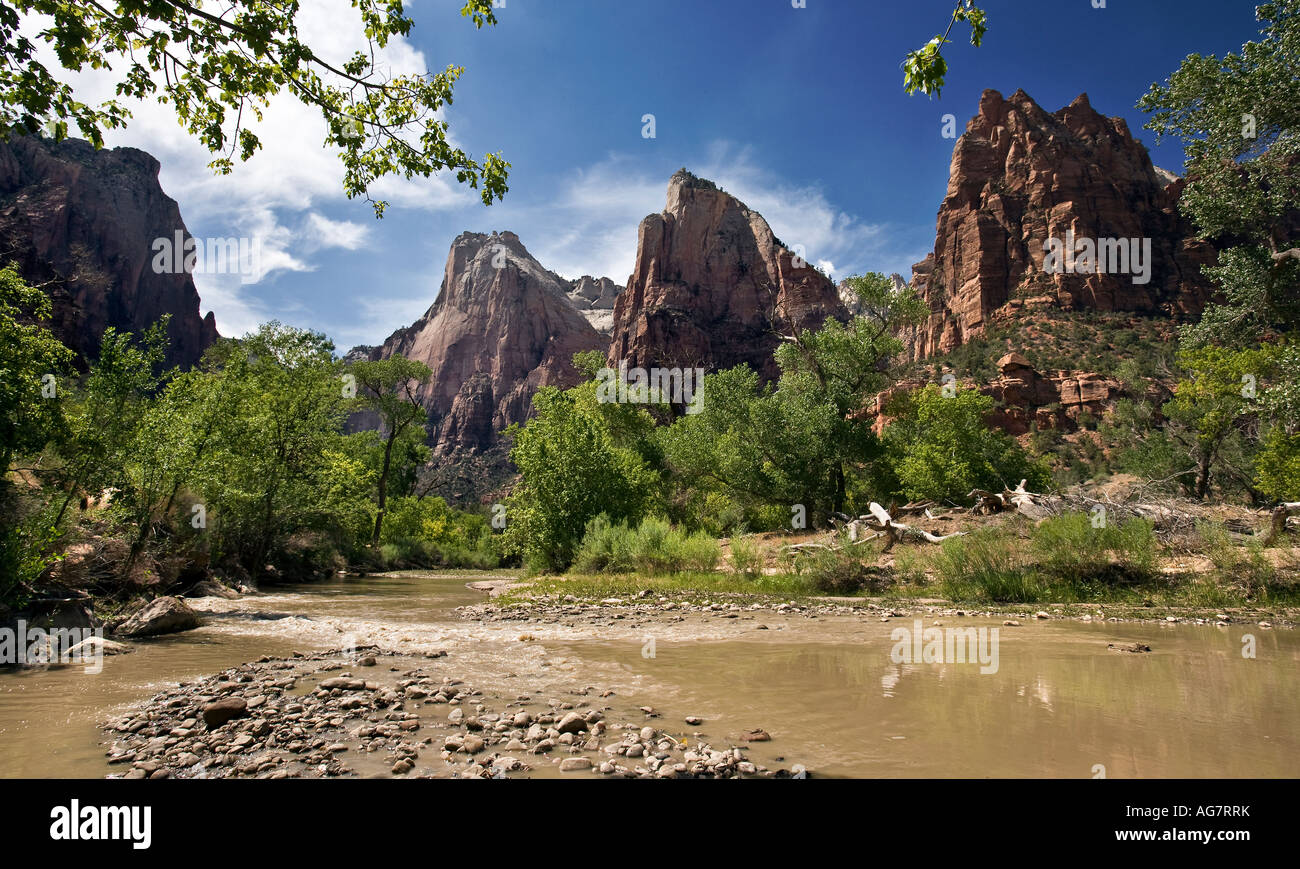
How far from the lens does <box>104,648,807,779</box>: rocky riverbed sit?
378 centimetres

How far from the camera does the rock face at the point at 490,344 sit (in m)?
160

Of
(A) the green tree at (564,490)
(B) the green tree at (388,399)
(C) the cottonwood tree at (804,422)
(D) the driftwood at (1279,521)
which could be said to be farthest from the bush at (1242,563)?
(B) the green tree at (388,399)

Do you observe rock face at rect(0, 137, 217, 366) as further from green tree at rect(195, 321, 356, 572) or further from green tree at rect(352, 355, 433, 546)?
green tree at rect(195, 321, 356, 572)

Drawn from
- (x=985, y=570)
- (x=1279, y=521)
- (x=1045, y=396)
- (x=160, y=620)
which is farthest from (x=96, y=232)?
(x=1045, y=396)

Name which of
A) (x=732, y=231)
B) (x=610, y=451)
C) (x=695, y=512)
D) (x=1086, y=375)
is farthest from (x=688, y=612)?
(x=732, y=231)

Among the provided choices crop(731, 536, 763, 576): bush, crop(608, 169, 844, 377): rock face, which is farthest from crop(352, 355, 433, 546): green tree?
crop(608, 169, 844, 377): rock face

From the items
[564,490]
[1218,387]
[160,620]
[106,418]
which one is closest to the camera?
[160,620]

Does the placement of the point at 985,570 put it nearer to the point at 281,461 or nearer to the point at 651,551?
the point at 651,551

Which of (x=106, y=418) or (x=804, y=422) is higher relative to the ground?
(x=804, y=422)

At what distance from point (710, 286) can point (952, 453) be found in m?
118

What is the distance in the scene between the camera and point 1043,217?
10906cm

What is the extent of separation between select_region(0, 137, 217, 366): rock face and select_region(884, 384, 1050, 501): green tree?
3518 inches
